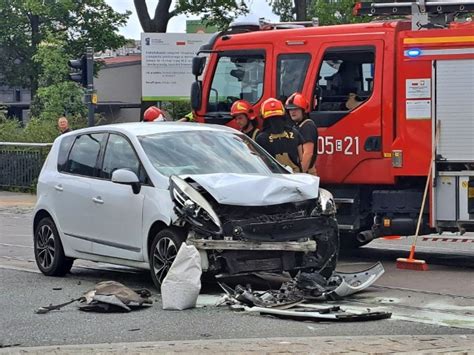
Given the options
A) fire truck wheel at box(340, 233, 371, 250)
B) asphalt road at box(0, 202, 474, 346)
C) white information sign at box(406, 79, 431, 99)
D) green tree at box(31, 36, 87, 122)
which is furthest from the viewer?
green tree at box(31, 36, 87, 122)

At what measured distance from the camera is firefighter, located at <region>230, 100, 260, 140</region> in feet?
42.0

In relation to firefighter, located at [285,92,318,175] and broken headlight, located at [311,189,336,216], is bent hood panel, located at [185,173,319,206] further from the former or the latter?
firefighter, located at [285,92,318,175]

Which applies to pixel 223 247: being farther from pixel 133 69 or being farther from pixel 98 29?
pixel 133 69

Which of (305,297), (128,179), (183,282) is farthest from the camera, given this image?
(128,179)

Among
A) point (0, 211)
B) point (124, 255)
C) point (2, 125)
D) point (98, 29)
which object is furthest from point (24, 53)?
point (124, 255)

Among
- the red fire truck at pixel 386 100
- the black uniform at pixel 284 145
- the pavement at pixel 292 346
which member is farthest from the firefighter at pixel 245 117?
the pavement at pixel 292 346

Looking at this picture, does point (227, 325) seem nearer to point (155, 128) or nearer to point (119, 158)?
point (119, 158)

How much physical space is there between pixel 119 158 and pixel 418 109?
11.6 feet

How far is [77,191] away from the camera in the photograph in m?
11.1

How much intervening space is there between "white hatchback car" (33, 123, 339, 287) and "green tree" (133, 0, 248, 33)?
934 inches

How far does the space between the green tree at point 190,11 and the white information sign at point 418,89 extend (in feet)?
78.7

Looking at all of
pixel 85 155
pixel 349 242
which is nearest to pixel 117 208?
pixel 85 155

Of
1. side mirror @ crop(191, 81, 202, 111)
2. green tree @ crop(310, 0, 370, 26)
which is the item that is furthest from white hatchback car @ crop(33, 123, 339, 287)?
green tree @ crop(310, 0, 370, 26)

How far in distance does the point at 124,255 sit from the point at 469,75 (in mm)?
4405
